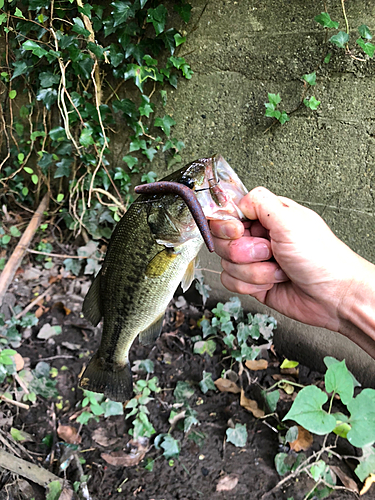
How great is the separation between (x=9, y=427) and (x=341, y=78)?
10.0 feet

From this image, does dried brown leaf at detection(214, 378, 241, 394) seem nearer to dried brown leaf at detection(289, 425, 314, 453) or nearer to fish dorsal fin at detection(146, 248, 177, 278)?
dried brown leaf at detection(289, 425, 314, 453)

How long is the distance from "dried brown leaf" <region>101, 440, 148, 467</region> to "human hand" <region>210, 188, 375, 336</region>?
4.25ft

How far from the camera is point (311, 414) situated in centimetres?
187

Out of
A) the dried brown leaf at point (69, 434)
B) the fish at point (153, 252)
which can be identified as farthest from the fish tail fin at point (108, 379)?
the dried brown leaf at point (69, 434)

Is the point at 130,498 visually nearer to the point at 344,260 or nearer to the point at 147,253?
the point at 147,253

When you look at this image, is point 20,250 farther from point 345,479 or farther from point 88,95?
point 345,479

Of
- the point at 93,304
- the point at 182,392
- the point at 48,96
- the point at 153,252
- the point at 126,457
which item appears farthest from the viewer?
the point at 48,96

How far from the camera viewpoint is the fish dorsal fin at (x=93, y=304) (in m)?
1.73

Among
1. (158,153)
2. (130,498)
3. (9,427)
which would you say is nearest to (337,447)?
(130,498)

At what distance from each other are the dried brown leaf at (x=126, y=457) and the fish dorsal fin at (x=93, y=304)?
3.42 feet

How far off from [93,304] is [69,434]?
45.2 inches

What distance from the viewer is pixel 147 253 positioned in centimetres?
151

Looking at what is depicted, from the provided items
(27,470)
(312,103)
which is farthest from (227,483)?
(312,103)

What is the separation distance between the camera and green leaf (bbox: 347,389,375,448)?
1862mm
